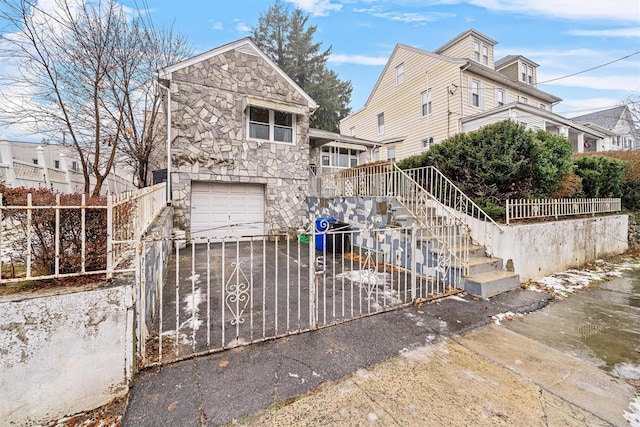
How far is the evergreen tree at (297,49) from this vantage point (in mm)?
23234

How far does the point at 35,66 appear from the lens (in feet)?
A: 22.9

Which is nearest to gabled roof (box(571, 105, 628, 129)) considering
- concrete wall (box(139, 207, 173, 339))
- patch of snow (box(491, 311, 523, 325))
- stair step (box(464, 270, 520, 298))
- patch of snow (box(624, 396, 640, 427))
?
stair step (box(464, 270, 520, 298))

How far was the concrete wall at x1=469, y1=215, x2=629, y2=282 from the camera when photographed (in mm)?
5461

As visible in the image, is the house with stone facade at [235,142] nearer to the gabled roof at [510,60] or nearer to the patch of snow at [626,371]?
the patch of snow at [626,371]

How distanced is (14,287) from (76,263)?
41 cm

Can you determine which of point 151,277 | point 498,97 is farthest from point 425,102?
point 151,277

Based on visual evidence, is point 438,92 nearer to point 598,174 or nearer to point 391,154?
point 391,154

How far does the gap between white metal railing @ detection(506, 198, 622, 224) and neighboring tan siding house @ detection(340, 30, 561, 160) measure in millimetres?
7033

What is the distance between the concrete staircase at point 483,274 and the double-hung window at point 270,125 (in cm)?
657

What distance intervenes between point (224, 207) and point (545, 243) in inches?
380

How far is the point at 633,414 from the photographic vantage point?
214 centimetres

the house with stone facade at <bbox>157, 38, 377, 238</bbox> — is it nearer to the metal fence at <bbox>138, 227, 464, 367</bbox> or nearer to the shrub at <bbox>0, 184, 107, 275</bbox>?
the metal fence at <bbox>138, 227, 464, 367</bbox>

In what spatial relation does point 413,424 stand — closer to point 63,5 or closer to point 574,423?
point 574,423

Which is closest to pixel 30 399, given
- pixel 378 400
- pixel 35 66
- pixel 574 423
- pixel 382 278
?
pixel 378 400
